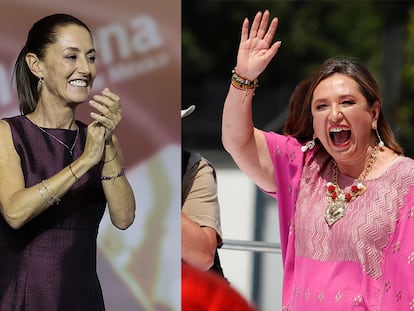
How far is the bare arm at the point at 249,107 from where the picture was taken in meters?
1.91

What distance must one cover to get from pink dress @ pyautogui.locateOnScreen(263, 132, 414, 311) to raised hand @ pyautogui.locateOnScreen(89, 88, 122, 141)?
1.50 feet

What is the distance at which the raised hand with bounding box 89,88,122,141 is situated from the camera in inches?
71.1

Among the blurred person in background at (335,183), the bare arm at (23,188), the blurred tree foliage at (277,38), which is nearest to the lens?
the bare arm at (23,188)

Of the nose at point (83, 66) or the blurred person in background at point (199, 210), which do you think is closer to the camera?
the nose at point (83, 66)

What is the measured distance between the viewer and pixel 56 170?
1.79 meters

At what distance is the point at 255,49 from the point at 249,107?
0.13m

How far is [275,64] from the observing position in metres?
13.3

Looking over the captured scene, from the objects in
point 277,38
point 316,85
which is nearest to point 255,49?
point 316,85

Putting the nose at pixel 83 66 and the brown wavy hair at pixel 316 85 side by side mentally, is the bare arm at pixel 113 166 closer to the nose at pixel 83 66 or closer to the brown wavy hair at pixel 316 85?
the nose at pixel 83 66

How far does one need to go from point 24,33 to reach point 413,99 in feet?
34.9

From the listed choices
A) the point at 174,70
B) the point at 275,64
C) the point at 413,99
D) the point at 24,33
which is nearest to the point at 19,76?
the point at 24,33

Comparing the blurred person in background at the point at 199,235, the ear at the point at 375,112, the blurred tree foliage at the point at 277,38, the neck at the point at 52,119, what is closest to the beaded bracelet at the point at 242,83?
the blurred person in background at the point at 199,235

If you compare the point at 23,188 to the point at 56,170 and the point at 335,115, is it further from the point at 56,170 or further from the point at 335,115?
the point at 335,115

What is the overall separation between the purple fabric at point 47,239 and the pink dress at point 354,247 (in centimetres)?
50
